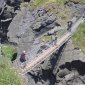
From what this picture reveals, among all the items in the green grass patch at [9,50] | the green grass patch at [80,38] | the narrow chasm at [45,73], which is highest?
the green grass patch at [80,38]

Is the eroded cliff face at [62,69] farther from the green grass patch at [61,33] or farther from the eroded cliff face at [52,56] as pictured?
the green grass patch at [61,33]

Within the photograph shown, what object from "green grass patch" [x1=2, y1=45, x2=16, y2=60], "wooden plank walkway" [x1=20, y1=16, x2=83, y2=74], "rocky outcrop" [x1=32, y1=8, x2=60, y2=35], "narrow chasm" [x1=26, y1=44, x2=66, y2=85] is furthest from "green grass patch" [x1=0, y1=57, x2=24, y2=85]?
"rocky outcrop" [x1=32, y1=8, x2=60, y2=35]

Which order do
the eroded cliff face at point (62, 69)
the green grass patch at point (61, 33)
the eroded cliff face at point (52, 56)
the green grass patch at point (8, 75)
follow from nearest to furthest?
the green grass patch at point (8, 75), the eroded cliff face at point (62, 69), the eroded cliff face at point (52, 56), the green grass patch at point (61, 33)

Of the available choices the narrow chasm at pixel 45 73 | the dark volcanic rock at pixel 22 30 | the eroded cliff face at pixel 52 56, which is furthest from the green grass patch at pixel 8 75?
the dark volcanic rock at pixel 22 30

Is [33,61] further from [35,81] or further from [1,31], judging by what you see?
[1,31]

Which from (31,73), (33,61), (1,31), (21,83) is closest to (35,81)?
(31,73)

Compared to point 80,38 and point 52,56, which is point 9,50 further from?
point 80,38
